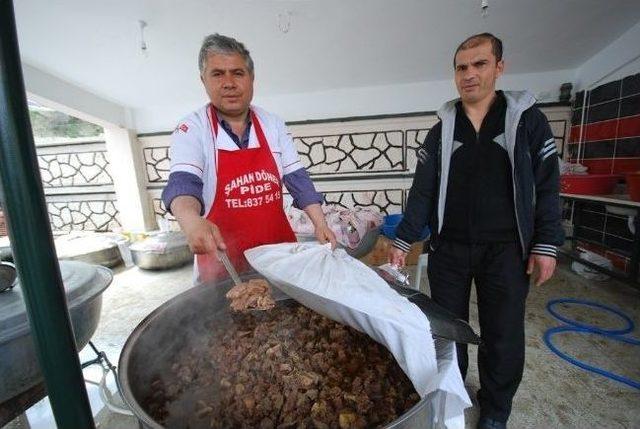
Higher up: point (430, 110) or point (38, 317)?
point (430, 110)

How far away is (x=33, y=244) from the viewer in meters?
0.38

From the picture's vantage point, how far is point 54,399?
1.36 ft

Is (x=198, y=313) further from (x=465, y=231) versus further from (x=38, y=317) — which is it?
(x=465, y=231)

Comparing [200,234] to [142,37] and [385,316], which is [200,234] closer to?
[385,316]

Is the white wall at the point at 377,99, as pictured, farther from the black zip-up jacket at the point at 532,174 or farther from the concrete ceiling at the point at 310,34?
the black zip-up jacket at the point at 532,174

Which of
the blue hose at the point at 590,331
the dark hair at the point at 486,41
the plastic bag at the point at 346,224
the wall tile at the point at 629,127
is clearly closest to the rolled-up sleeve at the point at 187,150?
the dark hair at the point at 486,41

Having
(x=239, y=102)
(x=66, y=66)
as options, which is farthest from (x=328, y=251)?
(x=66, y=66)

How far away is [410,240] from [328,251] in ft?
3.05

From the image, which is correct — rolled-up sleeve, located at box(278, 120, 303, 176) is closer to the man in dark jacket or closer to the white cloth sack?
the man in dark jacket

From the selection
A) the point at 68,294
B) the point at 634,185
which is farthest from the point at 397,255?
the point at 634,185

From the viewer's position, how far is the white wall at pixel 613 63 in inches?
131

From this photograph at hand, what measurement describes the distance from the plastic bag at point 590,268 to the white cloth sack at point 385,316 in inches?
148

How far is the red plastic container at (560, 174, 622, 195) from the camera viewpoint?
10.9ft

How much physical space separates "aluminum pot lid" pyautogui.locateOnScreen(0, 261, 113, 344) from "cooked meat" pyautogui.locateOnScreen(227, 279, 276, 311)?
0.47m
